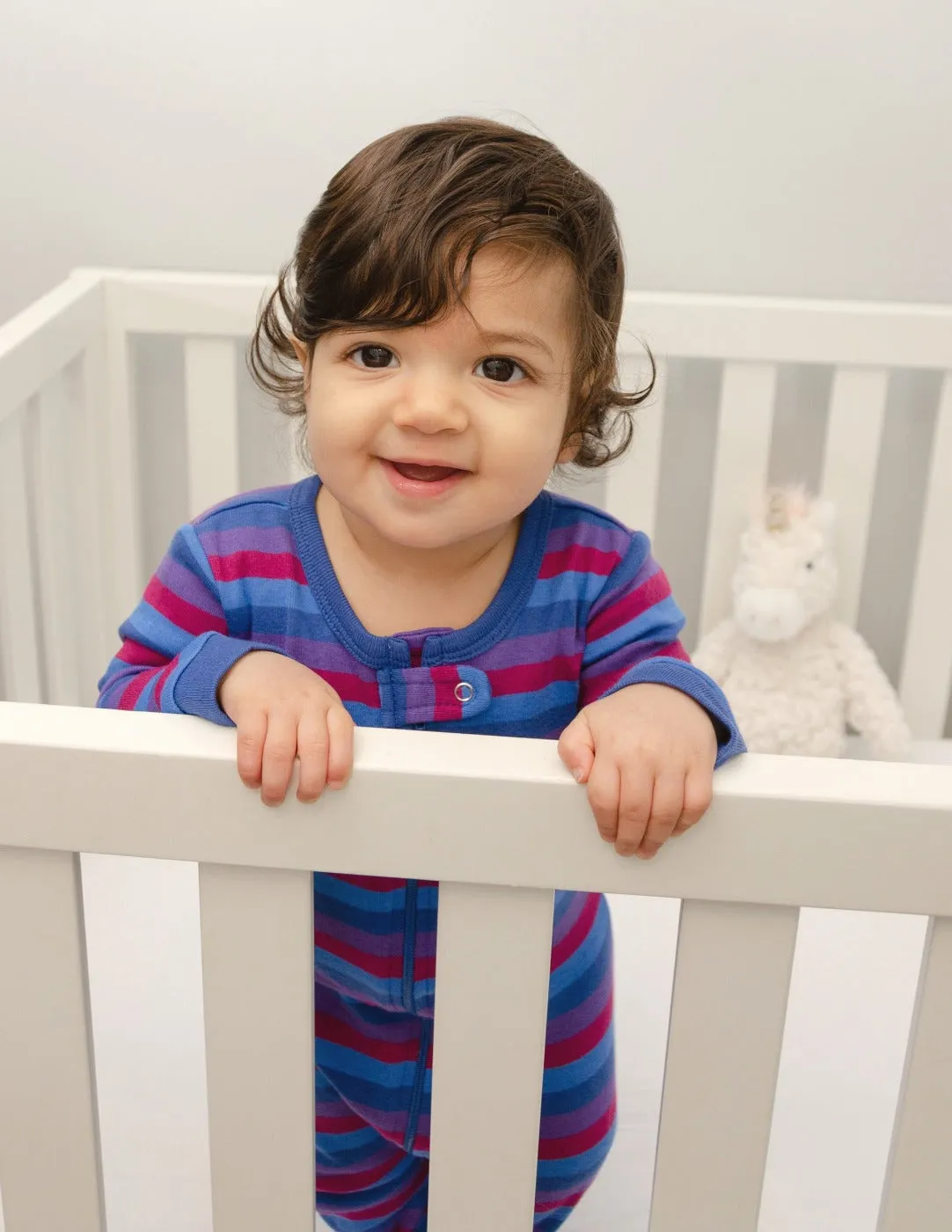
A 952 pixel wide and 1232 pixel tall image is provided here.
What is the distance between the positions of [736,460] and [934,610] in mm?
239

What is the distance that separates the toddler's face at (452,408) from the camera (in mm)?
664

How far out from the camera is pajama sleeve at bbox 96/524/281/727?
0.68 metres

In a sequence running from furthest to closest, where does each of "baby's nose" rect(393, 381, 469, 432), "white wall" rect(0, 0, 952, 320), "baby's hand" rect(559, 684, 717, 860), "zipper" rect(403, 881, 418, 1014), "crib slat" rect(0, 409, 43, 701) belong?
"white wall" rect(0, 0, 952, 320) → "crib slat" rect(0, 409, 43, 701) → "zipper" rect(403, 881, 418, 1014) → "baby's nose" rect(393, 381, 469, 432) → "baby's hand" rect(559, 684, 717, 860)

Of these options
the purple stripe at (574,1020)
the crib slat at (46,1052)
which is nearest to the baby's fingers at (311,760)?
the crib slat at (46,1052)

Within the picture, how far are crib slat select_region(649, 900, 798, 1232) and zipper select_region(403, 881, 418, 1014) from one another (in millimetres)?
197

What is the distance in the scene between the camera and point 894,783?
0.55 metres

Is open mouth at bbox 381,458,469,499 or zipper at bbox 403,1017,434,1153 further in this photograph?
zipper at bbox 403,1017,434,1153

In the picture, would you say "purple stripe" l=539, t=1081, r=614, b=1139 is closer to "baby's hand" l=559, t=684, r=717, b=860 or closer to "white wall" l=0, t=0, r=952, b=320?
"baby's hand" l=559, t=684, r=717, b=860

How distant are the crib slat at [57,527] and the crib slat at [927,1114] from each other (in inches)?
34.2

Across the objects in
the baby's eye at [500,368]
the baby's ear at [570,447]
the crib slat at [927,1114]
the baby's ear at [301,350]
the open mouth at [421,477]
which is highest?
the baby's eye at [500,368]

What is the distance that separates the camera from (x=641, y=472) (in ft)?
4.47

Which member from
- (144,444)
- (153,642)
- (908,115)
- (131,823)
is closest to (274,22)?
(144,444)

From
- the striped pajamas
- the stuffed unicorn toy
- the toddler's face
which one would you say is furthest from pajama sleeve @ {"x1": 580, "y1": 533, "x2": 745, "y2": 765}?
the stuffed unicorn toy

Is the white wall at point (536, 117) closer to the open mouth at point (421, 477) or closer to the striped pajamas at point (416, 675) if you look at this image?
the striped pajamas at point (416, 675)
